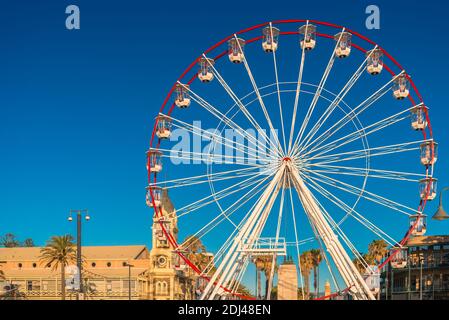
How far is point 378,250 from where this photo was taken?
93.8 meters

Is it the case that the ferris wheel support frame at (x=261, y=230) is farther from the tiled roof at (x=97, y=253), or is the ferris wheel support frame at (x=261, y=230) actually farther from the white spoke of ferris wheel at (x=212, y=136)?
the tiled roof at (x=97, y=253)

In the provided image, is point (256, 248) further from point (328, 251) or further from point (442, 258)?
point (442, 258)

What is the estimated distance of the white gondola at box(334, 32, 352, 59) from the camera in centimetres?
4347

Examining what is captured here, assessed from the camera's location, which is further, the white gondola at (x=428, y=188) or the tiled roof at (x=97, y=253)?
the tiled roof at (x=97, y=253)

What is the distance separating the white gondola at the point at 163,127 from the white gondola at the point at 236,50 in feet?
18.8

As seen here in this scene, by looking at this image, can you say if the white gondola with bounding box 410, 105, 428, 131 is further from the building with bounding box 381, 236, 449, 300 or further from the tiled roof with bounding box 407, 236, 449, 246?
the tiled roof with bounding box 407, 236, 449, 246

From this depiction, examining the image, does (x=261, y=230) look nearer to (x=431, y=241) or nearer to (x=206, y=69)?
(x=206, y=69)

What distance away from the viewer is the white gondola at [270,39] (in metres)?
43.9

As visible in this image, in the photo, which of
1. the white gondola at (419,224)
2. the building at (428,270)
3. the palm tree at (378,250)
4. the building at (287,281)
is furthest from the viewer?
the palm tree at (378,250)

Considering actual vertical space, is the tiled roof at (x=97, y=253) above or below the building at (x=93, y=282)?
above

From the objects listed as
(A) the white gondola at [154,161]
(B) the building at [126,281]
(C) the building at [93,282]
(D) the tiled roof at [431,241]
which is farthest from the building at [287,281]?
(D) the tiled roof at [431,241]

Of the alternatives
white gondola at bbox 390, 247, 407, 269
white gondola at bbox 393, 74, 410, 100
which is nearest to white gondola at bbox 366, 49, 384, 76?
white gondola at bbox 393, 74, 410, 100
